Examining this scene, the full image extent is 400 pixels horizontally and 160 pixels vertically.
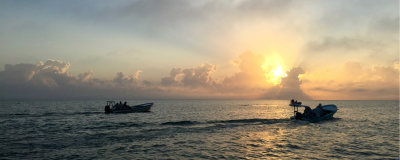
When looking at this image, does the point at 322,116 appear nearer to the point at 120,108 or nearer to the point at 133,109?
the point at 133,109

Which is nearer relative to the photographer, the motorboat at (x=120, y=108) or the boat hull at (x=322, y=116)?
the boat hull at (x=322, y=116)

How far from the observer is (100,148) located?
22.5 meters

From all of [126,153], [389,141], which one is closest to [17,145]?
[126,153]

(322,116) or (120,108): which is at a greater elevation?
(322,116)

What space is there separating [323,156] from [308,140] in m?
7.65

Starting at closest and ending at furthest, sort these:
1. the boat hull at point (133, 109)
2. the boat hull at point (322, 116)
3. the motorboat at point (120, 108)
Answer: the boat hull at point (322, 116)
the motorboat at point (120, 108)
the boat hull at point (133, 109)

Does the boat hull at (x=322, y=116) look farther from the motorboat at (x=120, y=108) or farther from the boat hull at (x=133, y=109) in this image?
the motorboat at (x=120, y=108)

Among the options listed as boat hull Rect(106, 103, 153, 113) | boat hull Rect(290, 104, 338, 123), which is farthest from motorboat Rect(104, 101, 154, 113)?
boat hull Rect(290, 104, 338, 123)

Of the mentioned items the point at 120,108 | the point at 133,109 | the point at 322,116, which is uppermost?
the point at 322,116

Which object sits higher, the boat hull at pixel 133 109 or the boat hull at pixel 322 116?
the boat hull at pixel 322 116

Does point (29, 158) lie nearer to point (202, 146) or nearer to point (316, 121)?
point (202, 146)

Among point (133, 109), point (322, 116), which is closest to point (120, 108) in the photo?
point (133, 109)

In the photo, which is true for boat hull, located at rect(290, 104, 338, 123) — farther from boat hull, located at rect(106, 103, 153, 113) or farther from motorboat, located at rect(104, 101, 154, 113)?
motorboat, located at rect(104, 101, 154, 113)

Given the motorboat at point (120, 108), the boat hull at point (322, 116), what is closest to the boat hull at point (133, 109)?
the motorboat at point (120, 108)
